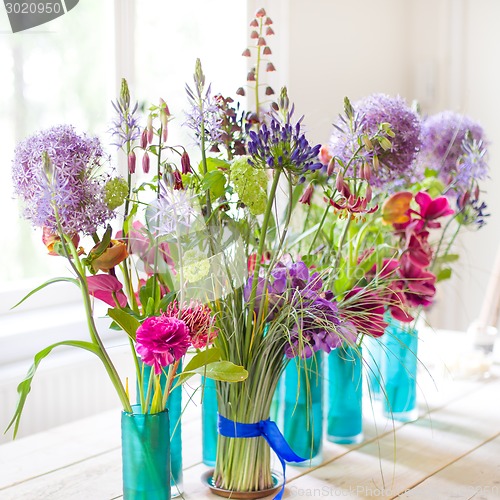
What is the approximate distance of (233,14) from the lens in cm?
243

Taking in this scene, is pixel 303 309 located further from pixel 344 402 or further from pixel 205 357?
pixel 344 402

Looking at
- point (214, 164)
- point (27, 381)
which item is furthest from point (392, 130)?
point (27, 381)

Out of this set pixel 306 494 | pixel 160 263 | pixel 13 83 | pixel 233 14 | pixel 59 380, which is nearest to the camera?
pixel 160 263

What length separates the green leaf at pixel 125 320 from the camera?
1088mm

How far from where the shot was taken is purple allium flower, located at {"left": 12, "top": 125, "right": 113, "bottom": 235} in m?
0.99

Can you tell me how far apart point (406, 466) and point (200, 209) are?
23.3 inches

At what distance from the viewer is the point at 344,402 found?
1.50 meters

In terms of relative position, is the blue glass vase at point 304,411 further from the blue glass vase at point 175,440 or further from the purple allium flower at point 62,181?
the purple allium flower at point 62,181

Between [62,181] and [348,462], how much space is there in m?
0.72

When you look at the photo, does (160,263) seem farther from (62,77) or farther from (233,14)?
(233,14)

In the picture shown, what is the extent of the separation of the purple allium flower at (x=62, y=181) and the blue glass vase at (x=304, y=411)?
0.49m

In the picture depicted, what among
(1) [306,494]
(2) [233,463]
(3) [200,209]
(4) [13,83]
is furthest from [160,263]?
(4) [13,83]

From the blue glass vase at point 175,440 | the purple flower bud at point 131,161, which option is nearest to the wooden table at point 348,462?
the blue glass vase at point 175,440

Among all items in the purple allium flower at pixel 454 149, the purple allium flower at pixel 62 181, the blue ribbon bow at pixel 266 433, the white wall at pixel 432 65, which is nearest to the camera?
the purple allium flower at pixel 62 181
